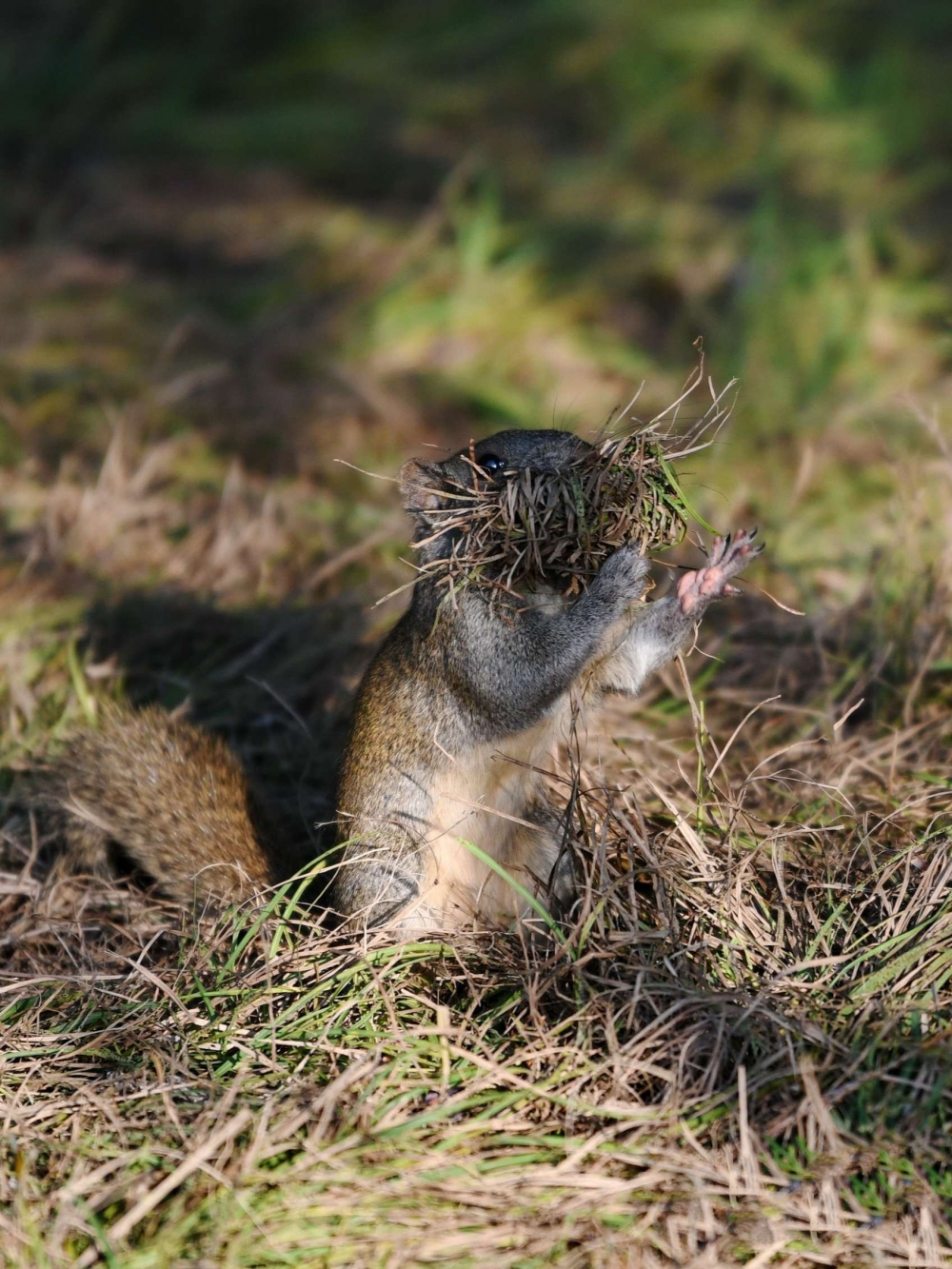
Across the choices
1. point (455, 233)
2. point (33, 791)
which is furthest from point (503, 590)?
point (455, 233)

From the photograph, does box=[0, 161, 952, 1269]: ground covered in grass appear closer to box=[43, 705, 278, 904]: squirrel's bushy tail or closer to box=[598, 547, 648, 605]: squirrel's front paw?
box=[43, 705, 278, 904]: squirrel's bushy tail

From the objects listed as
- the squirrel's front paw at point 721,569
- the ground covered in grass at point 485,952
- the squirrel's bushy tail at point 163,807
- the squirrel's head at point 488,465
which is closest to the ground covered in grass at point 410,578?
the ground covered in grass at point 485,952

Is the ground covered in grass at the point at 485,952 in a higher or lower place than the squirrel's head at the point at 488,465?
lower

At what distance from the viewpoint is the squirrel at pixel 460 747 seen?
3061 millimetres

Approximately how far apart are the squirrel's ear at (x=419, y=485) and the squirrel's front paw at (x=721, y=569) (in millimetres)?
621

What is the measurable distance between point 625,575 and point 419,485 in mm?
538

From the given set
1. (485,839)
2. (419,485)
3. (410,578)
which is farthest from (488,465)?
(410,578)

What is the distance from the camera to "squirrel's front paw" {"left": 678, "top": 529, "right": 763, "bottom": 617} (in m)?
3.01

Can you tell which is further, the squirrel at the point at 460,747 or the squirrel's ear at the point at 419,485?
the squirrel's ear at the point at 419,485

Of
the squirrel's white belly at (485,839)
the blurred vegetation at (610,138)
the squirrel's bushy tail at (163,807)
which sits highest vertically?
the blurred vegetation at (610,138)

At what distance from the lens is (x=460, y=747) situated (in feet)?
10.4

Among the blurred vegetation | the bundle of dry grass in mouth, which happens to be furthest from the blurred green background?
the bundle of dry grass in mouth

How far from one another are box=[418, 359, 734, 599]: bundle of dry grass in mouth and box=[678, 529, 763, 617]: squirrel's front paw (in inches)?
3.3

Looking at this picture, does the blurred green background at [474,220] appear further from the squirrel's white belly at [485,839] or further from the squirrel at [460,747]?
the squirrel's white belly at [485,839]
